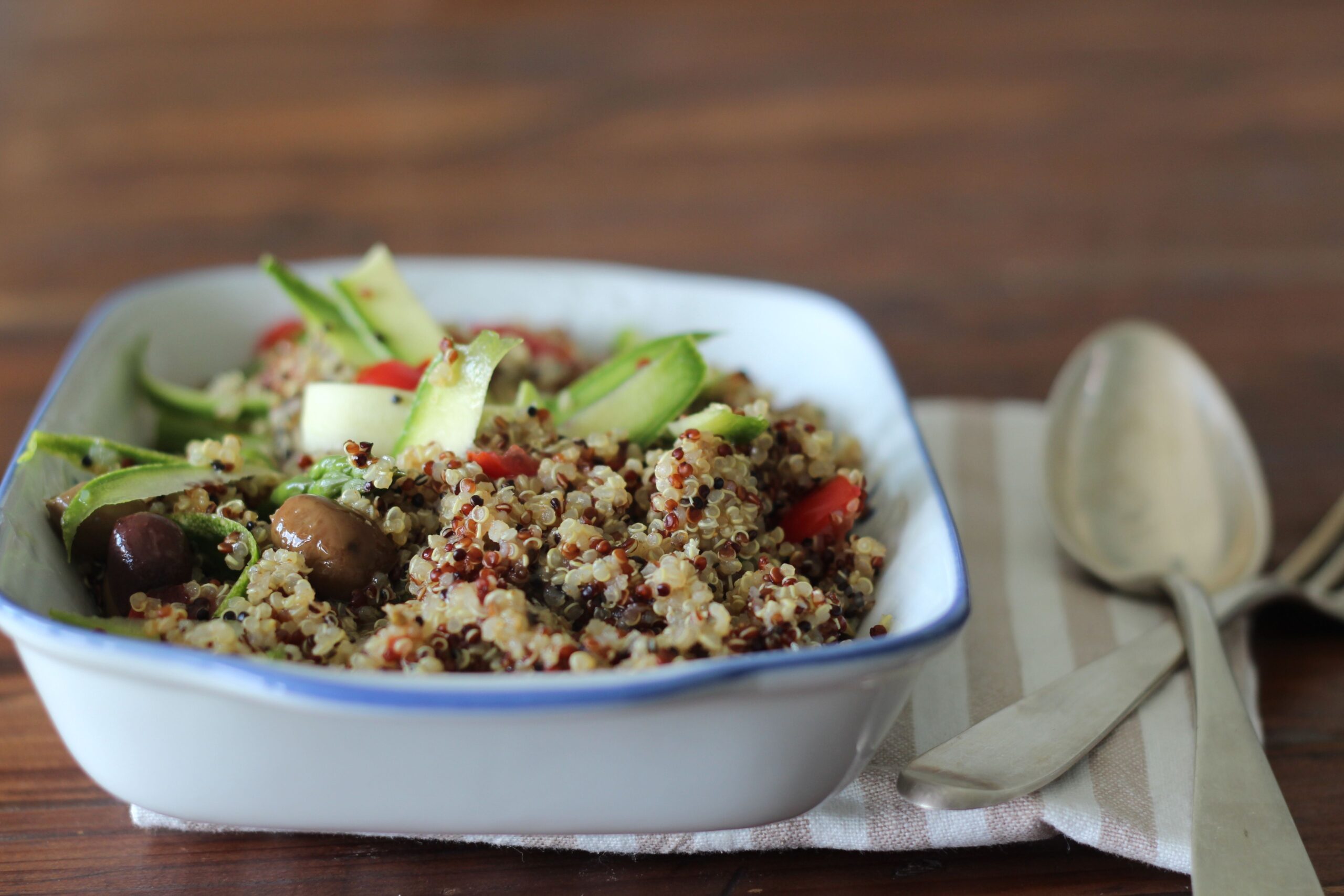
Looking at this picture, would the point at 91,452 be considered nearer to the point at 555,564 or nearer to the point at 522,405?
the point at 522,405

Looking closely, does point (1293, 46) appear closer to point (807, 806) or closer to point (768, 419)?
point (768, 419)

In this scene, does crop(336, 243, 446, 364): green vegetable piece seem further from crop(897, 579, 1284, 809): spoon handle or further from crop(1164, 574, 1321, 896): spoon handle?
crop(1164, 574, 1321, 896): spoon handle

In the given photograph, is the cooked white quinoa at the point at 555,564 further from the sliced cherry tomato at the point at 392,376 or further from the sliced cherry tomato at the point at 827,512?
the sliced cherry tomato at the point at 392,376

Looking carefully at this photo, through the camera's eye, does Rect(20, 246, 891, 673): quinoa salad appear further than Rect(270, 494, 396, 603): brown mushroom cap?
No

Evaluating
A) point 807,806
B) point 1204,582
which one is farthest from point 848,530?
point 1204,582

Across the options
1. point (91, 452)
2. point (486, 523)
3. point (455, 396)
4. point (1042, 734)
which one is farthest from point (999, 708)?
point (91, 452)

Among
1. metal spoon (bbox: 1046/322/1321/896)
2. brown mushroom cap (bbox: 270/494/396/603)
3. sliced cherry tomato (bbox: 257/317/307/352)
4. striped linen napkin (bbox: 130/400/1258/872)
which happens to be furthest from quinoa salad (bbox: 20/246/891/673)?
metal spoon (bbox: 1046/322/1321/896)

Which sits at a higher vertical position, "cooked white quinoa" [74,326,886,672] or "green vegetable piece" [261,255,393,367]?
"green vegetable piece" [261,255,393,367]

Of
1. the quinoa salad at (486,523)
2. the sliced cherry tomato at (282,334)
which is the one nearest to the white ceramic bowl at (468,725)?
the quinoa salad at (486,523)
